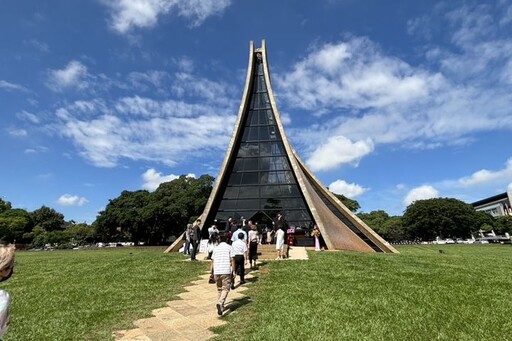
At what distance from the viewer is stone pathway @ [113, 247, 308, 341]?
5.75m

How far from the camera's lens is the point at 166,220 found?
48688 mm

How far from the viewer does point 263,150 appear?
2441cm

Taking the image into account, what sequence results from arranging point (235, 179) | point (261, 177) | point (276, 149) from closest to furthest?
point (261, 177) < point (235, 179) < point (276, 149)

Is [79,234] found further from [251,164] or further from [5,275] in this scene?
[5,275]

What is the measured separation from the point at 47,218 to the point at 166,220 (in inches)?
1816

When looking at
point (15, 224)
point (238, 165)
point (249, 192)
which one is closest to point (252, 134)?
point (238, 165)

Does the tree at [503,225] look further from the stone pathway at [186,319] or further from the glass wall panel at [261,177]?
the stone pathway at [186,319]

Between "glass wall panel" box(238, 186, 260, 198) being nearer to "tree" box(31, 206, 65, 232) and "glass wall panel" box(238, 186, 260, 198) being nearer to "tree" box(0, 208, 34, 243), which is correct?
"tree" box(0, 208, 34, 243)

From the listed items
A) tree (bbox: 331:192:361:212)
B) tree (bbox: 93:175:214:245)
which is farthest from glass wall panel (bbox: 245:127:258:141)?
tree (bbox: 331:192:361:212)

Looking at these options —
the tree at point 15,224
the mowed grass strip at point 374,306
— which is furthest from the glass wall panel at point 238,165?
the tree at point 15,224

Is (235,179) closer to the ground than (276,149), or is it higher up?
closer to the ground

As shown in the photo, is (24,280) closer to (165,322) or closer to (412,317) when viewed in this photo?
(165,322)

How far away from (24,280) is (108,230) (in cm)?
4629

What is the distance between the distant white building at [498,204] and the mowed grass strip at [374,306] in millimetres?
90283
